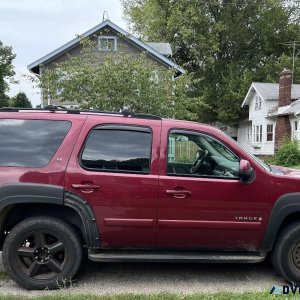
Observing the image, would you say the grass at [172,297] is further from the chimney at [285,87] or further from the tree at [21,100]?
the tree at [21,100]

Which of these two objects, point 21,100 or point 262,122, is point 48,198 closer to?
point 262,122

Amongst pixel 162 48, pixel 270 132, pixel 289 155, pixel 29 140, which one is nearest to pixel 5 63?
pixel 162 48

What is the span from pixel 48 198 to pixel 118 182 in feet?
2.49

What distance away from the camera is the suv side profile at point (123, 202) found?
14.7 ft

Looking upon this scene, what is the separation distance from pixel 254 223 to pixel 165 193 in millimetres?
1039

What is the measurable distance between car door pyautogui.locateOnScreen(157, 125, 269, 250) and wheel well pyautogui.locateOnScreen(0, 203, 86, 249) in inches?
36.4

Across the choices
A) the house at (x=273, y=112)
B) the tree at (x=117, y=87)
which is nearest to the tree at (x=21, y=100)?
the house at (x=273, y=112)

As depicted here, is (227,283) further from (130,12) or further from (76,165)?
(130,12)

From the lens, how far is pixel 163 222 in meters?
4.52

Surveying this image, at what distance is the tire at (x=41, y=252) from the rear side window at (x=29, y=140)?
658 millimetres

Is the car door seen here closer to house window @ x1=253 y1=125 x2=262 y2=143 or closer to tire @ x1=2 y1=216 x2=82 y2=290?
tire @ x1=2 y1=216 x2=82 y2=290

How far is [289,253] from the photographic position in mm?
4648

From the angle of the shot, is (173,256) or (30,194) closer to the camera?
(30,194)

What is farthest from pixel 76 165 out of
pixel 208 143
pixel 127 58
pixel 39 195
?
pixel 127 58
